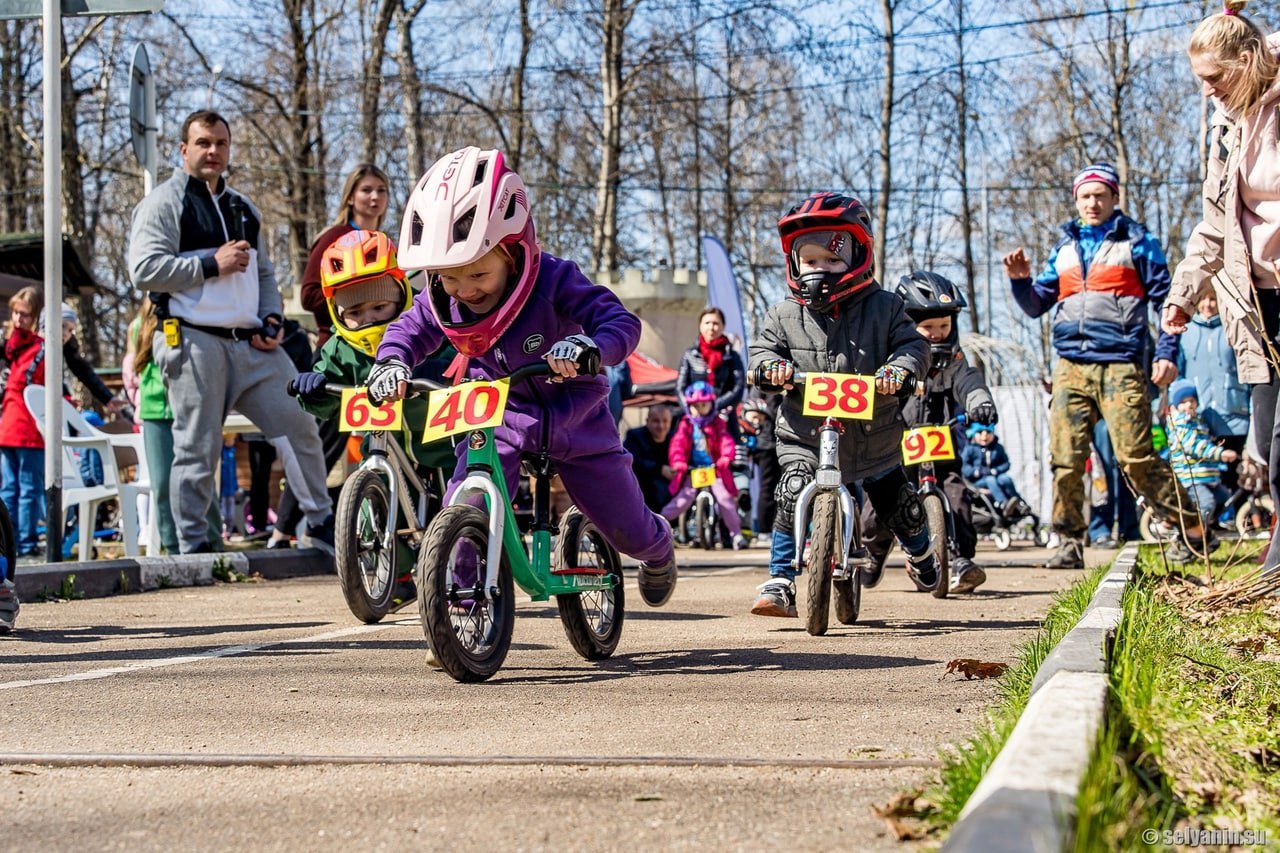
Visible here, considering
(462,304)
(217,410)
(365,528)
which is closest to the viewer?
(462,304)

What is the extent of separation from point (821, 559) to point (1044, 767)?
3901mm

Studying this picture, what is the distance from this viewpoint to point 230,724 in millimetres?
4332

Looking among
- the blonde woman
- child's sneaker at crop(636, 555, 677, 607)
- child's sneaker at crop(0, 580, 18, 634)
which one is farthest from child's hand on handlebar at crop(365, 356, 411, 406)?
→ the blonde woman

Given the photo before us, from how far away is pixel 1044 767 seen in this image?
8.91ft

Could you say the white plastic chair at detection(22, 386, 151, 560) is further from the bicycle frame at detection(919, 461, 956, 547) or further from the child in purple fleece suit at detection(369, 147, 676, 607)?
the child in purple fleece suit at detection(369, 147, 676, 607)

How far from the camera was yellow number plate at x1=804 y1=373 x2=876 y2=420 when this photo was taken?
275 inches

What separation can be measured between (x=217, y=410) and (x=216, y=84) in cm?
2377

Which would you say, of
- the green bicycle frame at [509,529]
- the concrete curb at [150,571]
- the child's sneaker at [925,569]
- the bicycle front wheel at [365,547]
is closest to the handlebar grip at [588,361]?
the green bicycle frame at [509,529]

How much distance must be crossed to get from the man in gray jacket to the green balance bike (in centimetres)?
489

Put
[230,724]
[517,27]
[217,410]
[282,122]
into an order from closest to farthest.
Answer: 1. [230,724]
2. [217,410]
3. [517,27]
4. [282,122]

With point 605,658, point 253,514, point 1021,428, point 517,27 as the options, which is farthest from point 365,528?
point 517,27

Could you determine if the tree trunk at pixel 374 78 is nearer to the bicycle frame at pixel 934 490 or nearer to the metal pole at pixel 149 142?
the metal pole at pixel 149 142

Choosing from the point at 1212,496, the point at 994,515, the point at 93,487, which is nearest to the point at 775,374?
the point at 93,487

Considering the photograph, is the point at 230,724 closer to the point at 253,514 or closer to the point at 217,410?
the point at 217,410
